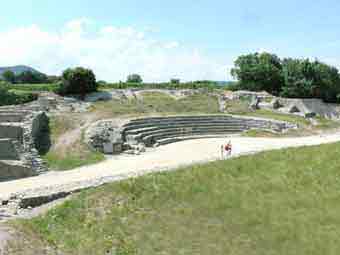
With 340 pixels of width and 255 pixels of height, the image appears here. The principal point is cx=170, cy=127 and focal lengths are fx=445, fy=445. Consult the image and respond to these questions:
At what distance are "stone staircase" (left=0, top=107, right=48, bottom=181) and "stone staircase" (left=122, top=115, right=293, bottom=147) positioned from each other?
497 centimetres

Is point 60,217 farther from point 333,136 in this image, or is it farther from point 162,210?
point 333,136

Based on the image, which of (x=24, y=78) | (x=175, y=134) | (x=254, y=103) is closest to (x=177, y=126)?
(x=175, y=134)

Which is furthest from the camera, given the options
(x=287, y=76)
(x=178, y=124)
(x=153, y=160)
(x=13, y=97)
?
(x=287, y=76)

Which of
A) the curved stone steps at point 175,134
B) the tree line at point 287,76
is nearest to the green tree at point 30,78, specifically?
the tree line at point 287,76

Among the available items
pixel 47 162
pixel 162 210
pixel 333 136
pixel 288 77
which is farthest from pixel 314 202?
pixel 288 77

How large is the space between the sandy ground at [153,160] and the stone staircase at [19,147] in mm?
809

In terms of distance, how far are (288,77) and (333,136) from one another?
17.6m

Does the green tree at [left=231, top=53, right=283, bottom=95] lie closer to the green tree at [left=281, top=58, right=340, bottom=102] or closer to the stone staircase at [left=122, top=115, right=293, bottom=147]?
the green tree at [left=281, top=58, right=340, bottom=102]

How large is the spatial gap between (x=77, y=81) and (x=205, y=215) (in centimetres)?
2748

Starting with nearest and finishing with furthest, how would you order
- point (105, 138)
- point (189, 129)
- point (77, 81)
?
1. point (105, 138)
2. point (189, 129)
3. point (77, 81)

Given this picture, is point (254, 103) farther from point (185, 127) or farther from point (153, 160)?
point (153, 160)

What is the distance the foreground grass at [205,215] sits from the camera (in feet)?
32.8

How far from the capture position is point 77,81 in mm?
37375

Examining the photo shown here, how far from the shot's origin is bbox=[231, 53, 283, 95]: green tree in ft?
152
